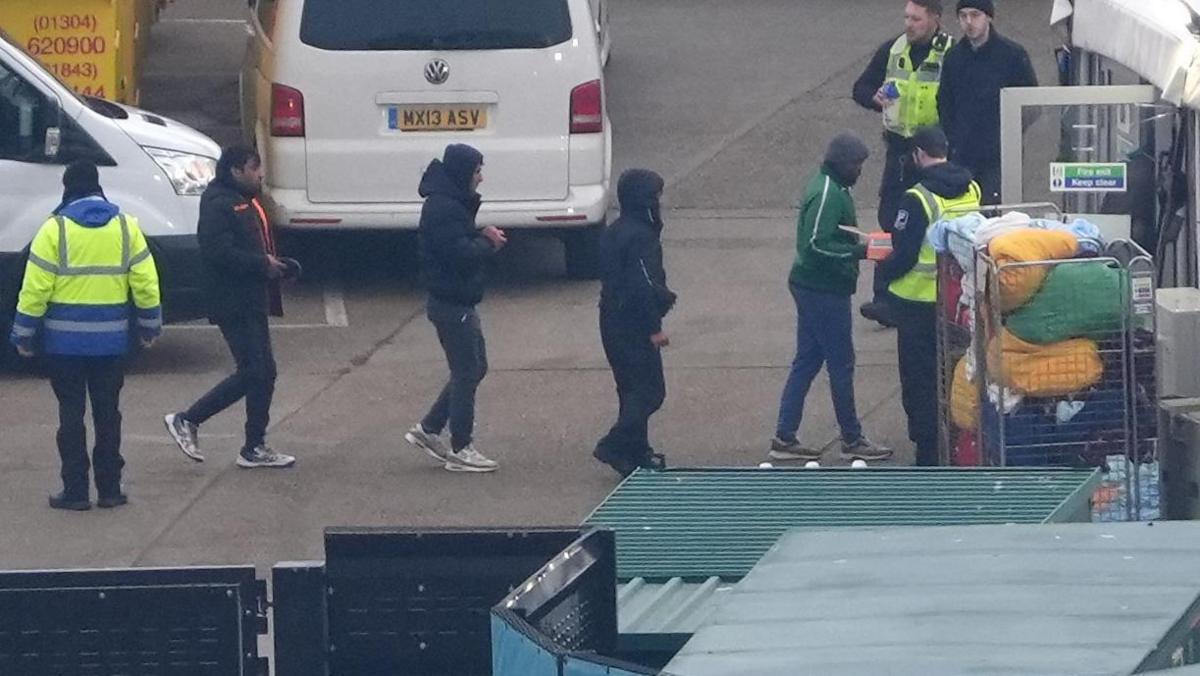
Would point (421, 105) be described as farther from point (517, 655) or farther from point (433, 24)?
point (517, 655)

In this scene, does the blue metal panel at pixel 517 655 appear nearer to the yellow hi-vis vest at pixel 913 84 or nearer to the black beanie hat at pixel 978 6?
the black beanie hat at pixel 978 6

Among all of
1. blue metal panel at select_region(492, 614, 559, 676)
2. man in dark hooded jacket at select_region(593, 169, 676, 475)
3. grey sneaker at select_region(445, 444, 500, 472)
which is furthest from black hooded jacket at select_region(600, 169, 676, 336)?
blue metal panel at select_region(492, 614, 559, 676)

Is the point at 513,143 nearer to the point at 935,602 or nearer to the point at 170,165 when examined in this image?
the point at 170,165

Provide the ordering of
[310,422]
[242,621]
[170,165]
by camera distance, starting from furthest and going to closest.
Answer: [170,165], [310,422], [242,621]

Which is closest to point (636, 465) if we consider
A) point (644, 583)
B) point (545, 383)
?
point (545, 383)

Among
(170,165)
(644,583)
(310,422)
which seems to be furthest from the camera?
(170,165)

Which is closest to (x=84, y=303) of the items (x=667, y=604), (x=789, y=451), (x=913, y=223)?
(x=789, y=451)

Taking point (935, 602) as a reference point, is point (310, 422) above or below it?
below

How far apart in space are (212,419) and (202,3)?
41.4 ft

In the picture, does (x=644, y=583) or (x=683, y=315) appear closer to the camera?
(x=644, y=583)

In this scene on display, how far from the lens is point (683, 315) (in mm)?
13062

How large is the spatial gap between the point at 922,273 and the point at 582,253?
4315 mm

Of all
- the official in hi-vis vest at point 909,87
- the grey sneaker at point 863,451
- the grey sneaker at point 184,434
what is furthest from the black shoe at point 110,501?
the official in hi-vis vest at point 909,87

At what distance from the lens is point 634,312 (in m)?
9.88
